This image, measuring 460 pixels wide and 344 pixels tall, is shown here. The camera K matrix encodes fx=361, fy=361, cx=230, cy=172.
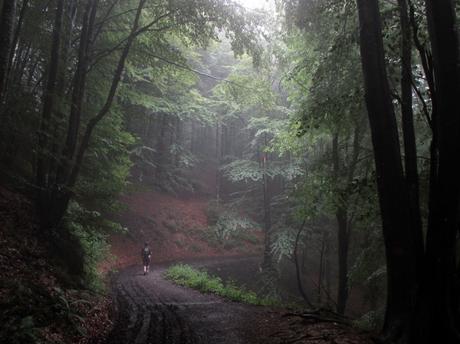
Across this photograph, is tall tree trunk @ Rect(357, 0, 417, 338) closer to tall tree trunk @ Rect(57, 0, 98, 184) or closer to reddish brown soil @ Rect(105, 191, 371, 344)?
reddish brown soil @ Rect(105, 191, 371, 344)

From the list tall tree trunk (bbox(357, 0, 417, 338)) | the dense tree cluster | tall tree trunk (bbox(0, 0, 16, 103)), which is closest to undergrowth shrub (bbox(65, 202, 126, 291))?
the dense tree cluster

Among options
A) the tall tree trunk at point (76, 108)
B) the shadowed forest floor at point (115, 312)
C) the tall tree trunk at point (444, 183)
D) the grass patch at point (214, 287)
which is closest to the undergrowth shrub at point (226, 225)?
the grass patch at point (214, 287)

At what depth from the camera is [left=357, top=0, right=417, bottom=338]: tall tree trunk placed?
5.17m

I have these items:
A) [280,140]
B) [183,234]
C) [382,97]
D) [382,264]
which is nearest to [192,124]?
[183,234]

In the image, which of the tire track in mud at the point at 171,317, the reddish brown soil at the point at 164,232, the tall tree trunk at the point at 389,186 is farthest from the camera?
the reddish brown soil at the point at 164,232

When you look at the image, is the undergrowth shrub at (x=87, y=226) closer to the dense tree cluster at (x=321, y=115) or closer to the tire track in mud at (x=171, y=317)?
the dense tree cluster at (x=321, y=115)

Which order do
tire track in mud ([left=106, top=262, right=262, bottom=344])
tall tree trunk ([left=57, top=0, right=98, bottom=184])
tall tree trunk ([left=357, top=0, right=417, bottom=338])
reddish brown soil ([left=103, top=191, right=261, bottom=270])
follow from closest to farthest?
tall tree trunk ([left=357, top=0, right=417, bottom=338]), tire track in mud ([left=106, top=262, right=262, bottom=344]), tall tree trunk ([left=57, top=0, right=98, bottom=184]), reddish brown soil ([left=103, top=191, right=261, bottom=270])

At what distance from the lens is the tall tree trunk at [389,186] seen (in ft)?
17.0

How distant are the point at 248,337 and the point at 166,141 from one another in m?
28.0

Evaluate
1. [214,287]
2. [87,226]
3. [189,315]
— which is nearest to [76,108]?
[87,226]

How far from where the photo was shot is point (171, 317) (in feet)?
27.3

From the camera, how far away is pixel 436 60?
423cm

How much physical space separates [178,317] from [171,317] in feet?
0.53

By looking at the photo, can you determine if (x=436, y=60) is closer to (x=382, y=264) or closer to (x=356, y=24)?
(x=356, y=24)
